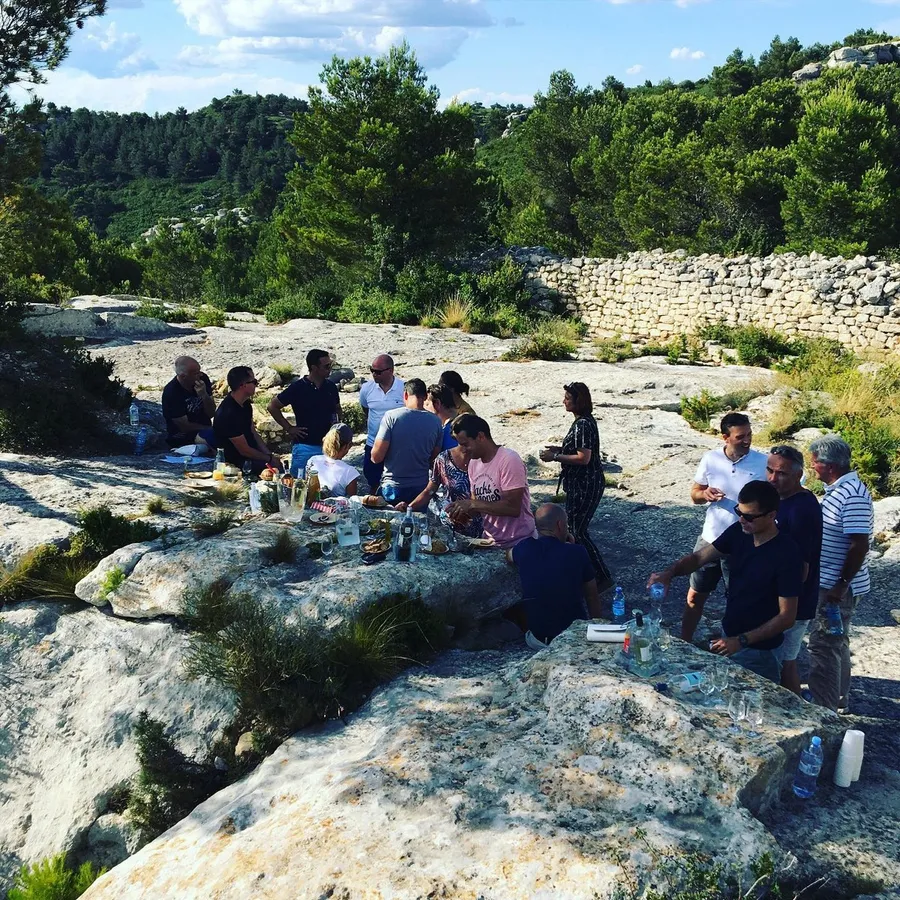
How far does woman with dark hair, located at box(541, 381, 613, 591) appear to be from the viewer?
6.73m

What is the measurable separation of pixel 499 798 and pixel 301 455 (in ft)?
16.2

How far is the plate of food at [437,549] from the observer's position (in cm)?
627

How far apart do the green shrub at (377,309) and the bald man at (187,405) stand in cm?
1145

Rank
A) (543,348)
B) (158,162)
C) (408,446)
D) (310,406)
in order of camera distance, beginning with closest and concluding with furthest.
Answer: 1. (408,446)
2. (310,406)
3. (543,348)
4. (158,162)

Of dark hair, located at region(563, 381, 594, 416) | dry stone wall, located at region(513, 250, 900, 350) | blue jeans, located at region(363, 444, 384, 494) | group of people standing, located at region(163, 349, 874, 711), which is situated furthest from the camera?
dry stone wall, located at region(513, 250, 900, 350)

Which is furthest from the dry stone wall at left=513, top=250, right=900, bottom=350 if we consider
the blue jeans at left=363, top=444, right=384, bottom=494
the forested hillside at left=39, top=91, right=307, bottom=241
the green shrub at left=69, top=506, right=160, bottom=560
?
the forested hillside at left=39, top=91, right=307, bottom=241

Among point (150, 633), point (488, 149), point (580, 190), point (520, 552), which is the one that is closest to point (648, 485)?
point (520, 552)

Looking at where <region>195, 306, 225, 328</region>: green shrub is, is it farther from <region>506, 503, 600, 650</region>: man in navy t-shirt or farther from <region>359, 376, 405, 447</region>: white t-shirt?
<region>506, 503, 600, 650</region>: man in navy t-shirt

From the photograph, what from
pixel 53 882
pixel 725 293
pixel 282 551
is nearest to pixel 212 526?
pixel 282 551

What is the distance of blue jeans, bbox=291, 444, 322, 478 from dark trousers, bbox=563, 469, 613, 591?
2.53 m

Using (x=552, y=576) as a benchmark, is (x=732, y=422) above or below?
above

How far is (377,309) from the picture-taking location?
21047 mm

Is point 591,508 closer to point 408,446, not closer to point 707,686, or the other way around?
point 408,446

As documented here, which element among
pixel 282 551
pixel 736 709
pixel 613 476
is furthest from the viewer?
pixel 613 476
